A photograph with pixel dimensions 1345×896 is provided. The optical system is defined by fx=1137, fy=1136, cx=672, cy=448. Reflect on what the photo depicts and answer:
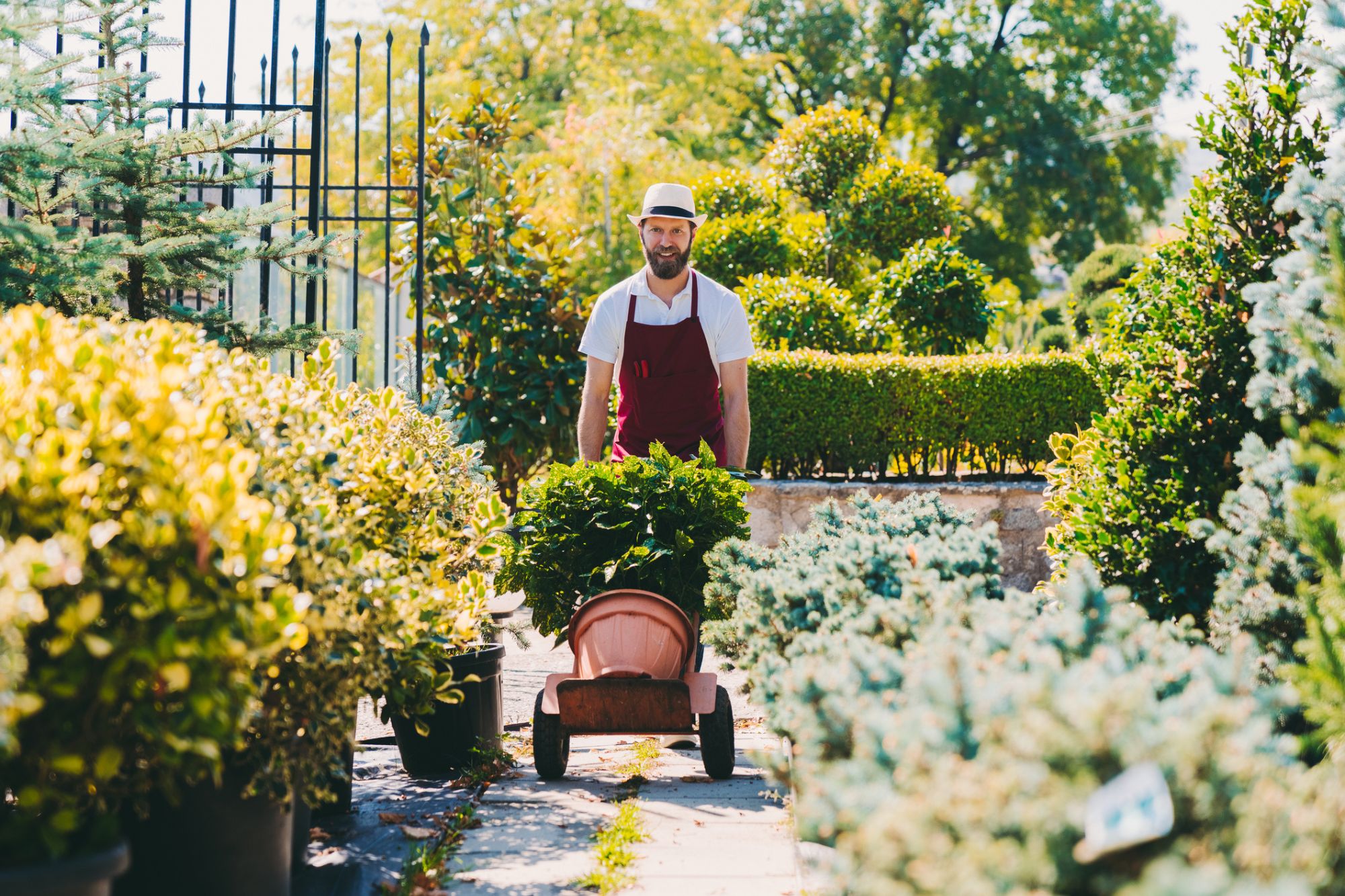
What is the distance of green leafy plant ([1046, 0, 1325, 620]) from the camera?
3.35 m

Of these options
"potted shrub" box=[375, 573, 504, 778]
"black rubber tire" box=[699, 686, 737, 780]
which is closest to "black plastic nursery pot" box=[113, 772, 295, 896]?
"potted shrub" box=[375, 573, 504, 778]

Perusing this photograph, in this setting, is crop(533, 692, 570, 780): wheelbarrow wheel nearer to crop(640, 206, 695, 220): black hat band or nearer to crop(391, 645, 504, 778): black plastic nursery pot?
crop(391, 645, 504, 778): black plastic nursery pot

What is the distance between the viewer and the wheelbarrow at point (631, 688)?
377 centimetres

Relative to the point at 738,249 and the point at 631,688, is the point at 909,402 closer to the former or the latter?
the point at 738,249

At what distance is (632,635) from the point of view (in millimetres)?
3889

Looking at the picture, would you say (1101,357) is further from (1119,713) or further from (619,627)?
(1119,713)

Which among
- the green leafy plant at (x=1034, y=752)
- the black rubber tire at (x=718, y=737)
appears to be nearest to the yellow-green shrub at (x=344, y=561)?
the black rubber tire at (x=718, y=737)

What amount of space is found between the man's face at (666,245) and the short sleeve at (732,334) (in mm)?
262

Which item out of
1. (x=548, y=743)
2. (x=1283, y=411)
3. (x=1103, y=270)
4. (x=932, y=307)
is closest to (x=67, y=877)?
(x=548, y=743)

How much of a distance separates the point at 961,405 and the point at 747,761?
4.81 metres

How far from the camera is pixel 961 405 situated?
8.56 meters

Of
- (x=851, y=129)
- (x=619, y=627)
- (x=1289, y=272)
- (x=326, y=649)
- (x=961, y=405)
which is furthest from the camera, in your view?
(x=851, y=129)

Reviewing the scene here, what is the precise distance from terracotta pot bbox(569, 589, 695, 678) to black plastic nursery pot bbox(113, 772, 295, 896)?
4.85 ft

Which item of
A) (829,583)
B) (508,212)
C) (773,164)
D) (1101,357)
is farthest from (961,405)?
(829,583)
